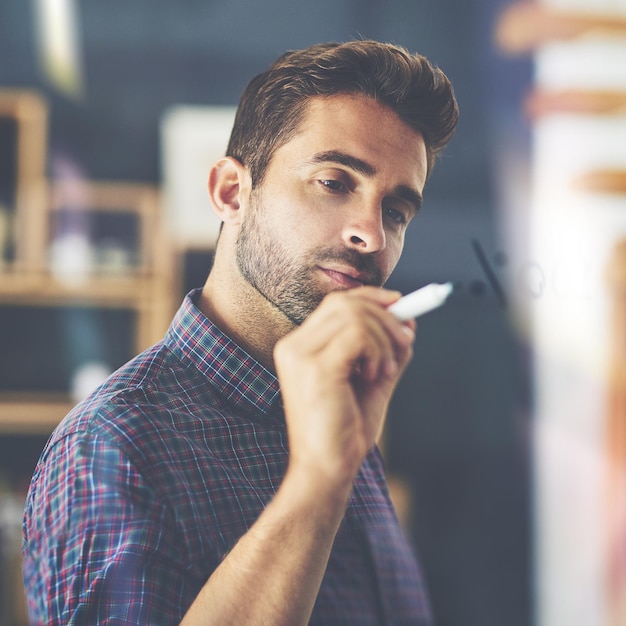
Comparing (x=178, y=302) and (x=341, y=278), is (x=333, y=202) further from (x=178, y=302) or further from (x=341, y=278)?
(x=178, y=302)

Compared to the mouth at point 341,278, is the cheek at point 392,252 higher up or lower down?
higher up

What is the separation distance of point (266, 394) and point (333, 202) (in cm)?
9

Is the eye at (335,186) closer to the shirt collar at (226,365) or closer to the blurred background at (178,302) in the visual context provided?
the shirt collar at (226,365)

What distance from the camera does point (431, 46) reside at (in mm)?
385

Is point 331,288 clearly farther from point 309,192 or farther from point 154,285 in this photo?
point 154,285

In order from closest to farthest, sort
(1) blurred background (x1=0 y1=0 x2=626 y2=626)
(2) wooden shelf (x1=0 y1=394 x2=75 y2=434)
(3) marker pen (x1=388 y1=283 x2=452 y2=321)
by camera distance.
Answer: (3) marker pen (x1=388 y1=283 x2=452 y2=321) → (1) blurred background (x1=0 y1=0 x2=626 y2=626) → (2) wooden shelf (x1=0 y1=394 x2=75 y2=434)

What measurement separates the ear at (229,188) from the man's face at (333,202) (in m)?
0.01

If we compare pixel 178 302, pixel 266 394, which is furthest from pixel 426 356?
pixel 266 394

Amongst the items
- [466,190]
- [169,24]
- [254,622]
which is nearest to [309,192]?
[254,622]

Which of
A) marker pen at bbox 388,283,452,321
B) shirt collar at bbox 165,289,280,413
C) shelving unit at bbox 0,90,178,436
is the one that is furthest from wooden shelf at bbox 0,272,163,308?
marker pen at bbox 388,283,452,321

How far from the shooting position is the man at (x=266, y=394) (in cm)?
24

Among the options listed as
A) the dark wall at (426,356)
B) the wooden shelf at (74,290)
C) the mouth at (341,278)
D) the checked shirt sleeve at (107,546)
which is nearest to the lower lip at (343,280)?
the mouth at (341,278)

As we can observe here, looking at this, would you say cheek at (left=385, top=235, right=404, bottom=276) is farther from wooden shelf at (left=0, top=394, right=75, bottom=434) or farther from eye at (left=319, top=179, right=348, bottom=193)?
wooden shelf at (left=0, top=394, right=75, bottom=434)

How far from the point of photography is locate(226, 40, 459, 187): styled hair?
277 mm
